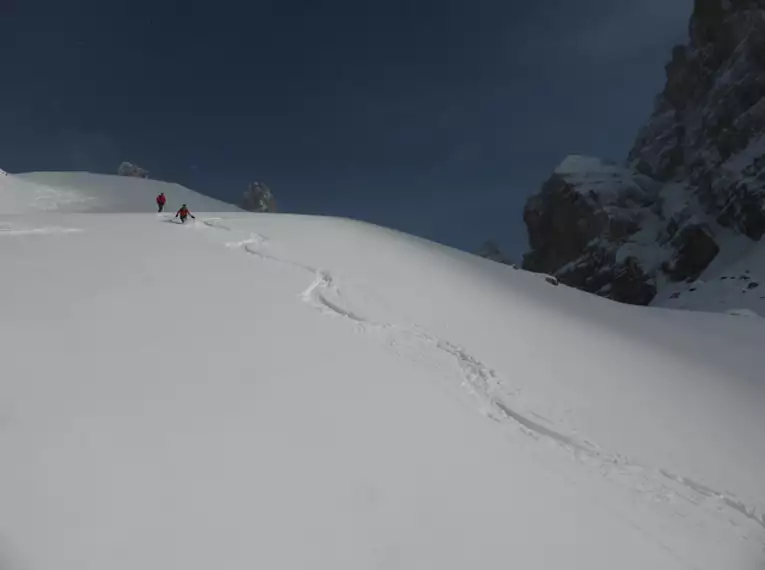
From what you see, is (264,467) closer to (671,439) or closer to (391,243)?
(671,439)

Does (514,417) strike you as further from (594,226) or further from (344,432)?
(594,226)

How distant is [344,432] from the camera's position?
12.5 ft

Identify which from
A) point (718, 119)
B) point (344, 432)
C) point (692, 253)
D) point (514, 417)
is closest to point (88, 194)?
point (344, 432)

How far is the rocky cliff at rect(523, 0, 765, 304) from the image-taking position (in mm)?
63219

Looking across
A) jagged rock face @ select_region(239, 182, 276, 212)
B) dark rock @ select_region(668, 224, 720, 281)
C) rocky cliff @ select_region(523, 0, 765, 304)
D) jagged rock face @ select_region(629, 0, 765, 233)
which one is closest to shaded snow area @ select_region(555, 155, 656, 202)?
rocky cliff @ select_region(523, 0, 765, 304)

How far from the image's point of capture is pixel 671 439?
4.75 m

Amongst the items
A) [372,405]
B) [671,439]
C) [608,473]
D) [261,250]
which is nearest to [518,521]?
[608,473]

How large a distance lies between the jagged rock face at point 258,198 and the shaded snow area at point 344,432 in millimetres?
69145

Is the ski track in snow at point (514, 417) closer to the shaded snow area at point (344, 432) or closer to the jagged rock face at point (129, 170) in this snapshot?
the shaded snow area at point (344, 432)

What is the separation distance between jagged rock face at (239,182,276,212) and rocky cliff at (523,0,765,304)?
4120cm

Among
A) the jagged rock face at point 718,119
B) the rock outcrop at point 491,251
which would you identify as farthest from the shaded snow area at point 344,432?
the rock outcrop at point 491,251

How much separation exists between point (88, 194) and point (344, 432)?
86.3ft

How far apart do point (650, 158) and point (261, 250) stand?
282ft

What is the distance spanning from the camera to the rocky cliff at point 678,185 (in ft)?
207
